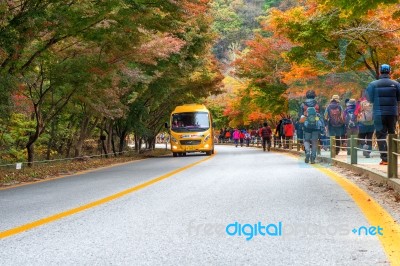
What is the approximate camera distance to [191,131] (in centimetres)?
2791

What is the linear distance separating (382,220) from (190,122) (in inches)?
893

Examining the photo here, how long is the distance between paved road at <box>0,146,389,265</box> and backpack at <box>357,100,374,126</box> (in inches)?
203

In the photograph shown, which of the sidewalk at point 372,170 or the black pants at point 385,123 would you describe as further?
the black pants at point 385,123

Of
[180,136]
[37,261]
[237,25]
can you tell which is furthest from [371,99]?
[237,25]

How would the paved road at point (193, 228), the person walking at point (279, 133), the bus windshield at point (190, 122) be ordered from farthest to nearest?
the person walking at point (279, 133), the bus windshield at point (190, 122), the paved road at point (193, 228)

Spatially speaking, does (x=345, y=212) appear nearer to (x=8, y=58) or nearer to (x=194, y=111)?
(x=8, y=58)

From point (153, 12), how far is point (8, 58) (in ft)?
12.6

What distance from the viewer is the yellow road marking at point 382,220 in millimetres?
4316

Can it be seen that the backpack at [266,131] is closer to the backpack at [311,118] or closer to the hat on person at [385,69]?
the backpack at [311,118]

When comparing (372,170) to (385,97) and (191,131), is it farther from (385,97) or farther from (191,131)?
(191,131)

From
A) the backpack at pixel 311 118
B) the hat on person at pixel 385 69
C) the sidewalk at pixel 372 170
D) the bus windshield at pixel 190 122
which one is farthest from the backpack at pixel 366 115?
the bus windshield at pixel 190 122

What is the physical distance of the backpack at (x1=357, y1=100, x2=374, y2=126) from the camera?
1376 cm

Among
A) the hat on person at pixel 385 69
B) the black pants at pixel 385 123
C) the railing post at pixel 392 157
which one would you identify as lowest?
the railing post at pixel 392 157

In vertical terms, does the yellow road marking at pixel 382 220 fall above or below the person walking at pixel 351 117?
below
